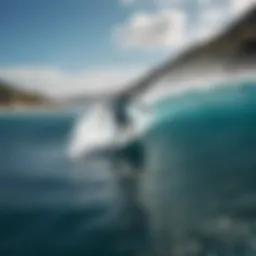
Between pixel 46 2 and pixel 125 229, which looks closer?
pixel 125 229

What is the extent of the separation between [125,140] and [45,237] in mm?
415

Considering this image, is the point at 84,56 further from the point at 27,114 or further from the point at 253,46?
the point at 253,46

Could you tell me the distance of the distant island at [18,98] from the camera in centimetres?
175

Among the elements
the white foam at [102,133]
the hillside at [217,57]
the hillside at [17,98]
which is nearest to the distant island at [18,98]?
the hillside at [17,98]

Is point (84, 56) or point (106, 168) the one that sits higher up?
point (84, 56)

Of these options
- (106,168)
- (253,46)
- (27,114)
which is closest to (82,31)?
(27,114)

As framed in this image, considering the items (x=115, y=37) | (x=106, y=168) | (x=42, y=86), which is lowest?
(x=106, y=168)

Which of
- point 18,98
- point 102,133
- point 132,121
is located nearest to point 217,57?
point 132,121

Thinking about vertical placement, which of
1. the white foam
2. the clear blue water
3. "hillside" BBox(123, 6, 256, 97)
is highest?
"hillside" BBox(123, 6, 256, 97)

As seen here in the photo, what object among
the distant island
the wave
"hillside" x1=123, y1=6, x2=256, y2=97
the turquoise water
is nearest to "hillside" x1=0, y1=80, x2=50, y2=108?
the distant island

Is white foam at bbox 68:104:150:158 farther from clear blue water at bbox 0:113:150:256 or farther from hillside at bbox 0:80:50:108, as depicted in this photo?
hillside at bbox 0:80:50:108

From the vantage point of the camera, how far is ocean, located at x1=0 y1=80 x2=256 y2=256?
164 cm

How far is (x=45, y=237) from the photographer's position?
166 centimetres

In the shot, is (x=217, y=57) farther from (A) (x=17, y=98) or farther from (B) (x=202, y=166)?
(A) (x=17, y=98)
